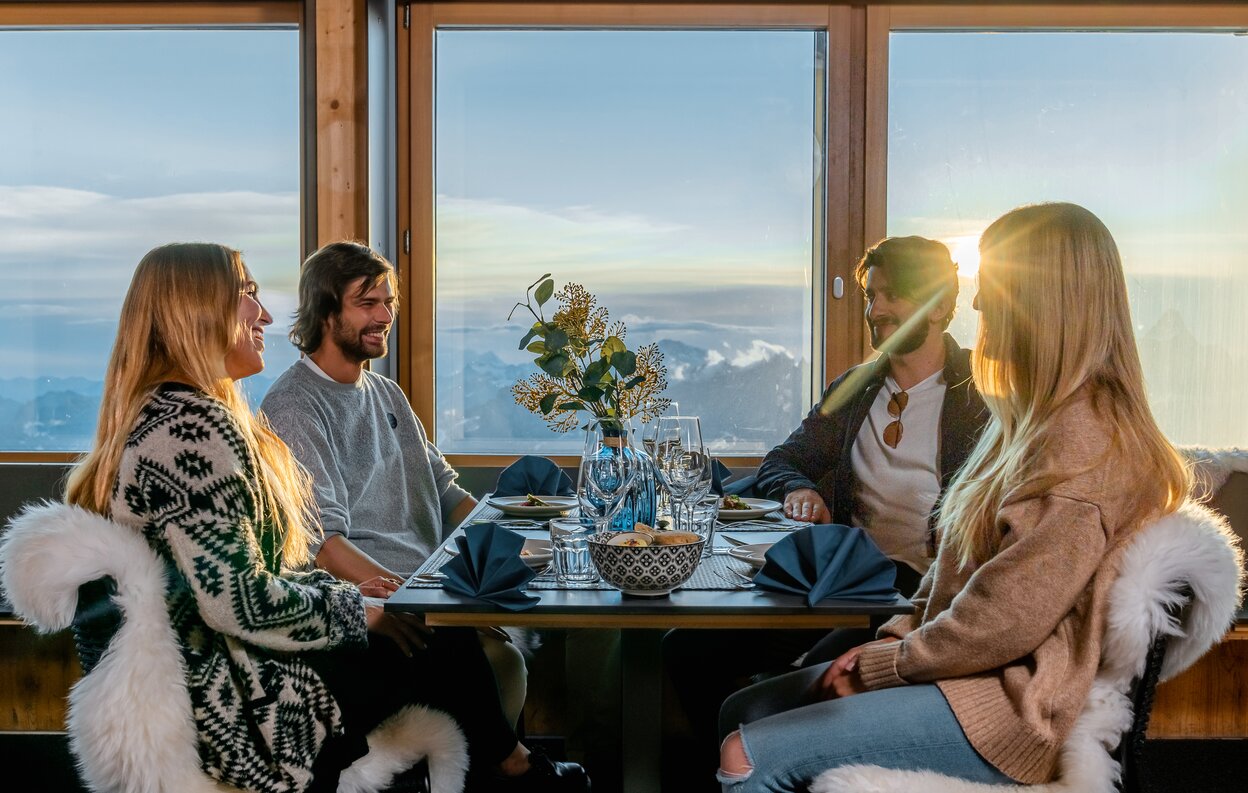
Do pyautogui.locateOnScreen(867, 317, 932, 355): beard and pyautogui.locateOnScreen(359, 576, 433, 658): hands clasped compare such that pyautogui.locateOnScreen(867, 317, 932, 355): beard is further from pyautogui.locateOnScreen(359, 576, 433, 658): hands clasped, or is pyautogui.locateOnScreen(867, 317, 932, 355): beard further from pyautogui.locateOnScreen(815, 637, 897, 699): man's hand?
pyautogui.locateOnScreen(359, 576, 433, 658): hands clasped

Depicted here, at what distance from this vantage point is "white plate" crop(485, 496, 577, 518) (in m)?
2.34

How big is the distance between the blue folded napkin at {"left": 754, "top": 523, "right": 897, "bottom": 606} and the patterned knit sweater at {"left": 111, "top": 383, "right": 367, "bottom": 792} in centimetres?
72

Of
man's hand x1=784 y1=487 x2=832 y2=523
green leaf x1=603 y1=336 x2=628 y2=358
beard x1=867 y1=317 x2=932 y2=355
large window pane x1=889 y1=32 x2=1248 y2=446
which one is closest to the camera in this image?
green leaf x1=603 y1=336 x2=628 y2=358

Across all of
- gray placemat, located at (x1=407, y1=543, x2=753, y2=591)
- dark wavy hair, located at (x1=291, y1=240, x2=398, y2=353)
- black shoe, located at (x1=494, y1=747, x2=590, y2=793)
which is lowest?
black shoe, located at (x1=494, y1=747, x2=590, y2=793)

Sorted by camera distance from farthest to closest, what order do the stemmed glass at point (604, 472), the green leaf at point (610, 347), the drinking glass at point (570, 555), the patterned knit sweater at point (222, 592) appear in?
the green leaf at point (610, 347)
the stemmed glass at point (604, 472)
the drinking glass at point (570, 555)
the patterned knit sweater at point (222, 592)

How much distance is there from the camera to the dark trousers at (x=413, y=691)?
168 cm

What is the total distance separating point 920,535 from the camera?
248 cm

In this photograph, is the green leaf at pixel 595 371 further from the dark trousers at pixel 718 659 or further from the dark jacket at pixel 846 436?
the dark jacket at pixel 846 436

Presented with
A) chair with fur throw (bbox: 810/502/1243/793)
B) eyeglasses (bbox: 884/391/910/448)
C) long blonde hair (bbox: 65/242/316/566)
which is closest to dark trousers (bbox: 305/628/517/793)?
long blonde hair (bbox: 65/242/316/566)

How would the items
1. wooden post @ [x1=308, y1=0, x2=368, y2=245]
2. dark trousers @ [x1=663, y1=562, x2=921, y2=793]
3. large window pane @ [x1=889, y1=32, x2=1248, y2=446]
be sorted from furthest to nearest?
large window pane @ [x1=889, y1=32, x2=1248, y2=446] → wooden post @ [x1=308, y1=0, x2=368, y2=245] → dark trousers @ [x1=663, y1=562, x2=921, y2=793]

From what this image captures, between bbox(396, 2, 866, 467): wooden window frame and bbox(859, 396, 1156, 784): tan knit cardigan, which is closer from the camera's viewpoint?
bbox(859, 396, 1156, 784): tan knit cardigan

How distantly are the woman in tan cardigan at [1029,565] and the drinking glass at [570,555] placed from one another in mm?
381

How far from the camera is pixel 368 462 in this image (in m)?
2.56

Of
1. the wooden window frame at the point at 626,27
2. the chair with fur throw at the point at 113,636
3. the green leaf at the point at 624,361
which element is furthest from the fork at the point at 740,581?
the wooden window frame at the point at 626,27
